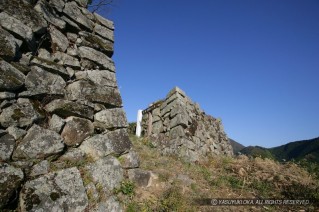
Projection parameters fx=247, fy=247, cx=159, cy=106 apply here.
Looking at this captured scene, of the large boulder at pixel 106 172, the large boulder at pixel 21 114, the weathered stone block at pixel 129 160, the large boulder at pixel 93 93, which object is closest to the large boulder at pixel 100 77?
the large boulder at pixel 93 93

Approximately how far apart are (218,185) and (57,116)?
4350 millimetres

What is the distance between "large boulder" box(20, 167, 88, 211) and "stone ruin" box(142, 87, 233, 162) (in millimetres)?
5916

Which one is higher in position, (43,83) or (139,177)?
(43,83)

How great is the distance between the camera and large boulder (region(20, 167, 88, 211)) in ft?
9.93

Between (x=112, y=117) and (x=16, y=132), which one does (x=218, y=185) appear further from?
(x=16, y=132)

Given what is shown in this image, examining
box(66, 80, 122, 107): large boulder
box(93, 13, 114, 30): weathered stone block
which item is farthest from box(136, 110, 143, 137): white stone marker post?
box(66, 80, 122, 107): large boulder

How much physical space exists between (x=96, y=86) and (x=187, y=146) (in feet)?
18.4

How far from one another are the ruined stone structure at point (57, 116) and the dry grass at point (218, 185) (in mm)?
648

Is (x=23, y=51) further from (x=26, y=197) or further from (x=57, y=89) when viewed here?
(x=26, y=197)

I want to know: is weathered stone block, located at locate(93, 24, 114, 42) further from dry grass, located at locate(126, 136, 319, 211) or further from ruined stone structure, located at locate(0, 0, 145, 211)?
dry grass, located at locate(126, 136, 319, 211)

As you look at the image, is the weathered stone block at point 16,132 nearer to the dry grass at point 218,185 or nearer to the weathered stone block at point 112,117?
the weathered stone block at point 112,117

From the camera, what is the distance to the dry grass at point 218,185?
14.1 feet

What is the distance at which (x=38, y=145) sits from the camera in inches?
137

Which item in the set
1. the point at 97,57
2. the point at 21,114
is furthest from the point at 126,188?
the point at 97,57
